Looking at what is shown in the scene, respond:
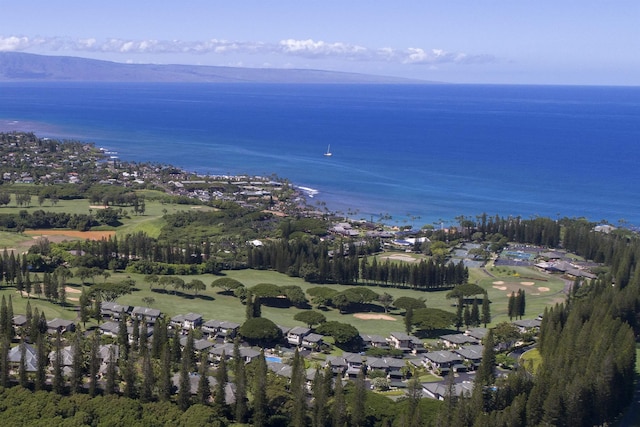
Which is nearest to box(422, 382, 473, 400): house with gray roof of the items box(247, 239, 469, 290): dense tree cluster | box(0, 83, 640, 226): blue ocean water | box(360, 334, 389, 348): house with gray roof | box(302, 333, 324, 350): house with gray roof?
box(360, 334, 389, 348): house with gray roof

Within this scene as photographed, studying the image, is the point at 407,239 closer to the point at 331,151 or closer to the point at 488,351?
the point at 488,351

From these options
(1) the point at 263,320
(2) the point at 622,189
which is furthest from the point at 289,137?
(1) the point at 263,320

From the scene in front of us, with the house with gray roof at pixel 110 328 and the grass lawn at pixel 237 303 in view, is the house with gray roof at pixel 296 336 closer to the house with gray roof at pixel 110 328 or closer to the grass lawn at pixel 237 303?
the grass lawn at pixel 237 303

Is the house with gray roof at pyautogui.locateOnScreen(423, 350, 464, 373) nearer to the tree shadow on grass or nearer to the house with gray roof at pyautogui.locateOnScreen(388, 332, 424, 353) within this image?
the house with gray roof at pyautogui.locateOnScreen(388, 332, 424, 353)

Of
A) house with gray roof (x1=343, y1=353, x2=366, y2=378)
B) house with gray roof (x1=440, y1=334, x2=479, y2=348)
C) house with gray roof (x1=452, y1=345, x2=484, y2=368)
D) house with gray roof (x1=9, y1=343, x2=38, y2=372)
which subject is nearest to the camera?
house with gray roof (x1=9, y1=343, x2=38, y2=372)

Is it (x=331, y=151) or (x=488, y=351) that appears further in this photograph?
(x=331, y=151)

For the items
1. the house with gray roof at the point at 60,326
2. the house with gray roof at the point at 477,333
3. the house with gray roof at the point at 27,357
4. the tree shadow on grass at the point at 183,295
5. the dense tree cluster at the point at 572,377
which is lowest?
the tree shadow on grass at the point at 183,295

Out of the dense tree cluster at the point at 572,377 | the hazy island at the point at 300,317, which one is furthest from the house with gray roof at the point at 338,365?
the dense tree cluster at the point at 572,377

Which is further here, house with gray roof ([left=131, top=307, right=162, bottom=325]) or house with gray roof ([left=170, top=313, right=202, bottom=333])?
house with gray roof ([left=131, top=307, right=162, bottom=325])
